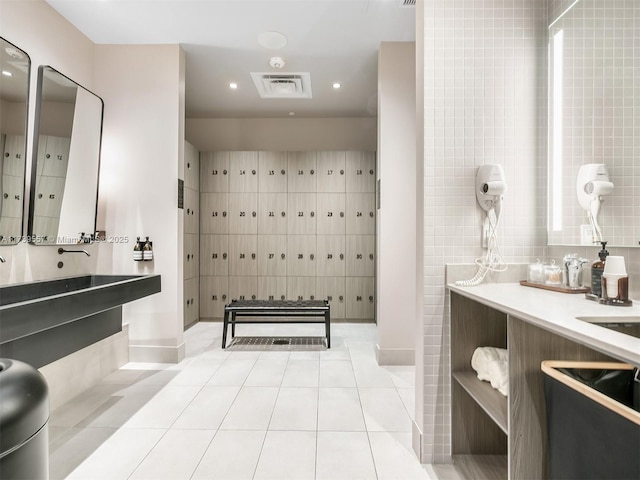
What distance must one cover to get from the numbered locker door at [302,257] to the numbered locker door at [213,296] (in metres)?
1.04

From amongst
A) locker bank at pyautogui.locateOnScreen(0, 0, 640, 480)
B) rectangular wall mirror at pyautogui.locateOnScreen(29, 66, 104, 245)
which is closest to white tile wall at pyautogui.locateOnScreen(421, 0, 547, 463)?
locker bank at pyautogui.locateOnScreen(0, 0, 640, 480)

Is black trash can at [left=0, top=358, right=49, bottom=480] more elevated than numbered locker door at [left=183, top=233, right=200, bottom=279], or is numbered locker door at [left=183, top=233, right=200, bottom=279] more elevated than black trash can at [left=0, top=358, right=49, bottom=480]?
numbered locker door at [left=183, top=233, right=200, bottom=279]

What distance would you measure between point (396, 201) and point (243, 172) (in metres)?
2.73

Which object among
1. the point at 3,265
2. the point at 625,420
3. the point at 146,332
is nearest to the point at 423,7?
the point at 625,420

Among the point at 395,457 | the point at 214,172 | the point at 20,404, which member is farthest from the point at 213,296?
the point at 20,404

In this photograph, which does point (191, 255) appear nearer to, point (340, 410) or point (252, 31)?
point (252, 31)

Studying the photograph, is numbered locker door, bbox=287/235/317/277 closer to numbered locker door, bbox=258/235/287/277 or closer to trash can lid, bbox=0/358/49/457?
numbered locker door, bbox=258/235/287/277

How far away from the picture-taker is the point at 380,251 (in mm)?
3281

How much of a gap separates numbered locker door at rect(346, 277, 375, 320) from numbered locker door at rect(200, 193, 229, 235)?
2234mm

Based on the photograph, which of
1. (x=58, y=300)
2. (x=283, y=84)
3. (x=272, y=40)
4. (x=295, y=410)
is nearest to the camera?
(x=58, y=300)

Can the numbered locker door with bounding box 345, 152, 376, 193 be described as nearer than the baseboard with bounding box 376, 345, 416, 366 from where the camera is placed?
No

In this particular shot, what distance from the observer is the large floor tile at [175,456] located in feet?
5.47

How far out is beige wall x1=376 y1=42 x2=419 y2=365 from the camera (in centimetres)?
324

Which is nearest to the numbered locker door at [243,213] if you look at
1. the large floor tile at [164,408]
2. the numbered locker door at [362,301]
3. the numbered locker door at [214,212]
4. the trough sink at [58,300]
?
the numbered locker door at [214,212]
